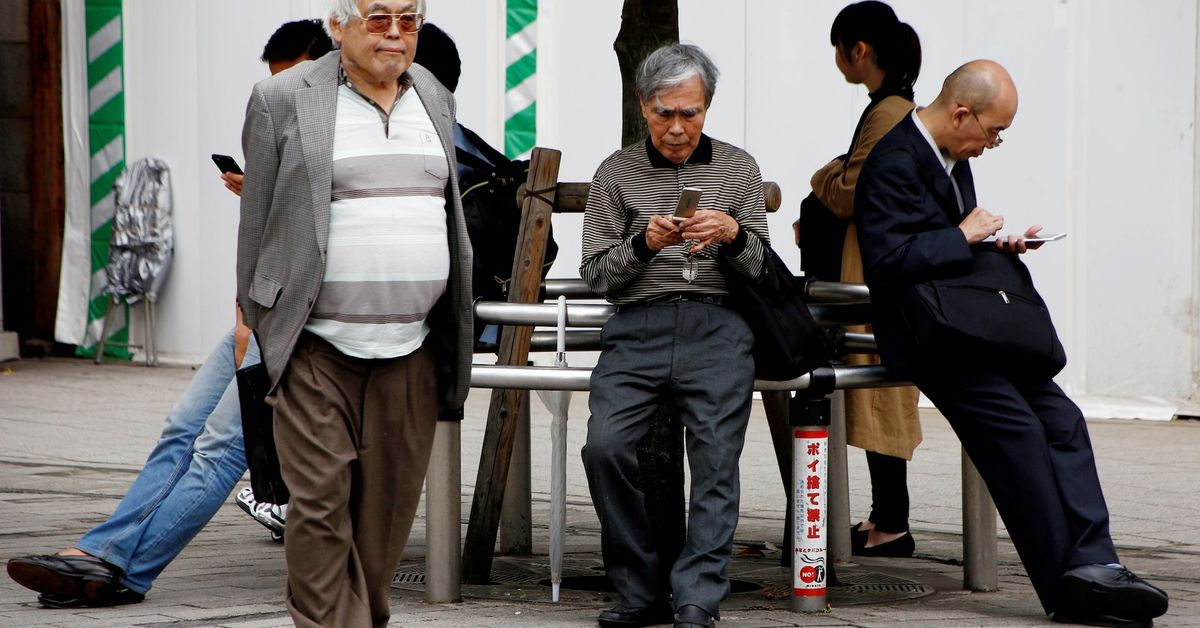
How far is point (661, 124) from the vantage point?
4.90 meters

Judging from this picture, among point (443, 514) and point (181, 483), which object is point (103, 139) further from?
point (443, 514)

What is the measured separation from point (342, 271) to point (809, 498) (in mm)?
1639

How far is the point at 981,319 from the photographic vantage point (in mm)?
4961

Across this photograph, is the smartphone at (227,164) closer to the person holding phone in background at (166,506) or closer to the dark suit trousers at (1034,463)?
the person holding phone in background at (166,506)

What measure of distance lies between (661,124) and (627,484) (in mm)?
1016

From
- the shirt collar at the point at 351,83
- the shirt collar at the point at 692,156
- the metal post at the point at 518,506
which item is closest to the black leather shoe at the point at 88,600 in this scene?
the metal post at the point at 518,506

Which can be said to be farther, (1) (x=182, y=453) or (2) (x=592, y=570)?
(2) (x=592, y=570)

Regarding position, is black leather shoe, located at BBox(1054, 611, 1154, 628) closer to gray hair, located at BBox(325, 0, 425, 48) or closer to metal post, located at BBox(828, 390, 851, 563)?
metal post, located at BBox(828, 390, 851, 563)

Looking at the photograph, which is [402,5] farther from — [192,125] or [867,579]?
[192,125]

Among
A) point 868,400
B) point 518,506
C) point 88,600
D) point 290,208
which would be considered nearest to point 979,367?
point 868,400

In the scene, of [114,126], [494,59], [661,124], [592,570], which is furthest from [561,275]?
[661,124]

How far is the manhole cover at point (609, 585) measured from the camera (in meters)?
5.32

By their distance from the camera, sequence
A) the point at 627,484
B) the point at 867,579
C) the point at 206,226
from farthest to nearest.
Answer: the point at 206,226
the point at 867,579
the point at 627,484

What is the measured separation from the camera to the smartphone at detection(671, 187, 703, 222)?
15.0ft
